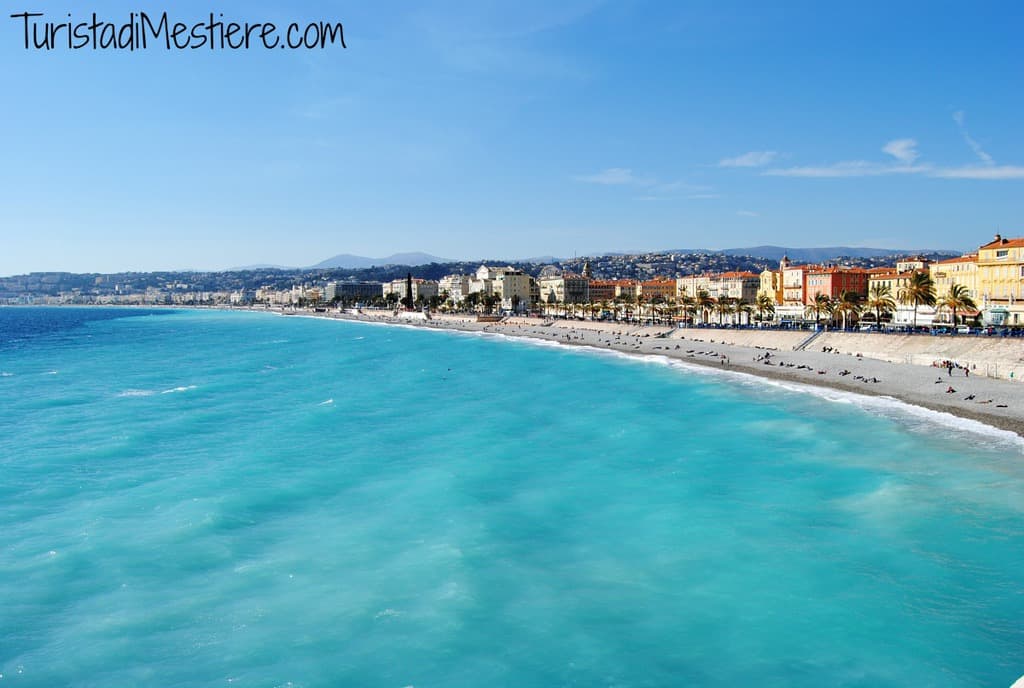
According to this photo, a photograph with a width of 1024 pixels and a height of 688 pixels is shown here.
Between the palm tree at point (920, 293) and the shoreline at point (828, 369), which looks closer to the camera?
the shoreline at point (828, 369)

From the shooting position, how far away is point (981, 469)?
23.5 meters

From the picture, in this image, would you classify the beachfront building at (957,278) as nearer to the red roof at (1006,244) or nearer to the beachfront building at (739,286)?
the red roof at (1006,244)

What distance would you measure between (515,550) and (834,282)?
8755 cm

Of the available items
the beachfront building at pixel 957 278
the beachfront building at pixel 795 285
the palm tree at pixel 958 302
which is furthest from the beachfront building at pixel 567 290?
the palm tree at pixel 958 302

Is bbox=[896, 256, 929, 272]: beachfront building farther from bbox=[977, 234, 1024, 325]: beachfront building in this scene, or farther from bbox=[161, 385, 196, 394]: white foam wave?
bbox=[161, 385, 196, 394]: white foam wave

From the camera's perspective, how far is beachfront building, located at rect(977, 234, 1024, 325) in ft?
186

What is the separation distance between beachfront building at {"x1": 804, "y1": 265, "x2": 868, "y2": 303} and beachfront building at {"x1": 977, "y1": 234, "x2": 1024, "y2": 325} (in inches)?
1118

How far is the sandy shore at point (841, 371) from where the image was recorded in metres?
33.3

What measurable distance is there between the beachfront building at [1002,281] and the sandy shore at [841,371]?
14294mm

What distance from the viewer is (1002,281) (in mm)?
60688

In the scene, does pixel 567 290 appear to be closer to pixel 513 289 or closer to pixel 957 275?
pixel 513 289

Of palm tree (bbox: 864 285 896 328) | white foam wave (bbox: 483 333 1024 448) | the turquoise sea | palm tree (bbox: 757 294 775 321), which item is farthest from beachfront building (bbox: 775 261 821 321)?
the turquoise sea

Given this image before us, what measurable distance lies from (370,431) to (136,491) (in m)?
11.5

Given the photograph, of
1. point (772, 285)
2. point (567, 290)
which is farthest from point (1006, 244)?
point (567, 290)
